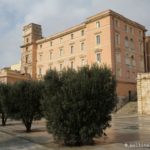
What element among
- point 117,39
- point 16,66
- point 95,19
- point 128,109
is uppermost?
point 95,19

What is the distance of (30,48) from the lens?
2923 inches

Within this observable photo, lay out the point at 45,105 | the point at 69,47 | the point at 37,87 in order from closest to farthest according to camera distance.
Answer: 1. the point at 45,105
2. the point at 37,87
3. the point at 69,47

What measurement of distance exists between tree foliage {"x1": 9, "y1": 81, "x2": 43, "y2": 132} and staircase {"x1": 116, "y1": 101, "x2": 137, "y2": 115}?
27322 millimetres

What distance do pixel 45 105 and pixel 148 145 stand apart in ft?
17.3

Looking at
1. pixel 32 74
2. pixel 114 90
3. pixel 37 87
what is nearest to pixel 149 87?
pixel 37 87

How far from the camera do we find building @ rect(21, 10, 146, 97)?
179 feet

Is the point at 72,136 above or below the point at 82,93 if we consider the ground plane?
below

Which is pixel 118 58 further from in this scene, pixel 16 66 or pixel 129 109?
pixel 16 66

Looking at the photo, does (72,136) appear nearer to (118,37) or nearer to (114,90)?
(114,90)

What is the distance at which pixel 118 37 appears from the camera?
5591cm

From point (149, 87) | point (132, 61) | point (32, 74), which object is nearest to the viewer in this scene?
point (149, 87)

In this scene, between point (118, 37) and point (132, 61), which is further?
point (132, 61)

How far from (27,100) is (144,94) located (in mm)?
24978

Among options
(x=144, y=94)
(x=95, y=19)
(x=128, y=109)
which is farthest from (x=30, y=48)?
(x=144, y=94)
